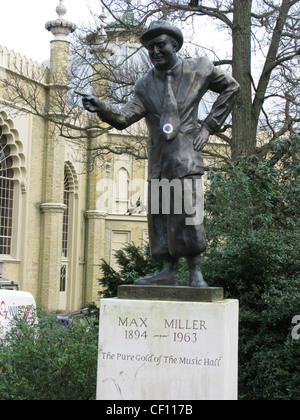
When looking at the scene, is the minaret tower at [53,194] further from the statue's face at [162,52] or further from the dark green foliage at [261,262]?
the statue's face at [162,52]

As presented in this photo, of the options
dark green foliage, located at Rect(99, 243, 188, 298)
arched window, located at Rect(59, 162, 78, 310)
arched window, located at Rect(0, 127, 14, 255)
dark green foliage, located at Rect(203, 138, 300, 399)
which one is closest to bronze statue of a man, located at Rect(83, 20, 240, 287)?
dark green foliage, located at Rect(203, 138, 300, 399)

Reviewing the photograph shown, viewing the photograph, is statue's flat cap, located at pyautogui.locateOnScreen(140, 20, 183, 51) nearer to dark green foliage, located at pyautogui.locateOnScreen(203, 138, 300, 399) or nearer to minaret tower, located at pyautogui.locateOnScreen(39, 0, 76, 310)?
dark green foliage, located at pyautogui.locateOnScreen(203, 138, 300, 399)

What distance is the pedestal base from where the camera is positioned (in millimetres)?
5344

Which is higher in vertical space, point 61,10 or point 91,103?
point 61,10

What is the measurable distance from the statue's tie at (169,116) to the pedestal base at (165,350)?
4.87 ft

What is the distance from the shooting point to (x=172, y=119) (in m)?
5.90

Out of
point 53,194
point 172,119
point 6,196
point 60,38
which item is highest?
point 60,38

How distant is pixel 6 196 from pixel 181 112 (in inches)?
971

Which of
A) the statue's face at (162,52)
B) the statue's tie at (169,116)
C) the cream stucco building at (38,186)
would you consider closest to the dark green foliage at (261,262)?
the statue's tie at (169,116)

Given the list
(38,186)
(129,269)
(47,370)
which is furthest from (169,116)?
(38,186)

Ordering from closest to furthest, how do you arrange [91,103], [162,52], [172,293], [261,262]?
[172,293] < [91,103] < [162,52] < [261,262]

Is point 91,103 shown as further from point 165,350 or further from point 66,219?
point 66,219
